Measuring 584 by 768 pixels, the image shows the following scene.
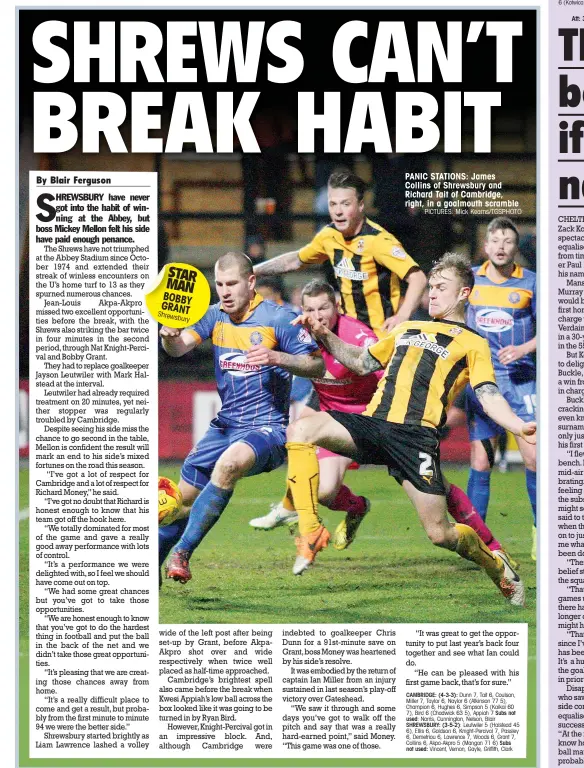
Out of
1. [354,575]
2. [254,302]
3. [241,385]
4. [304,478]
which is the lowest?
[354,575]

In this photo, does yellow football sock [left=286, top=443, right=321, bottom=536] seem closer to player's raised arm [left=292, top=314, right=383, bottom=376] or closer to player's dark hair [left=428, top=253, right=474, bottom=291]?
player's raised arm [left=292, top=314, right=383, bottom=376]

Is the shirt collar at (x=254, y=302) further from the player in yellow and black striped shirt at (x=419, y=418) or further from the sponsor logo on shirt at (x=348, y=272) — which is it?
the sponsor logo on shirt at (x=348, y=272)

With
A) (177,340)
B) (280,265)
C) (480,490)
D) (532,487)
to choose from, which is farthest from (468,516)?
(177,340)

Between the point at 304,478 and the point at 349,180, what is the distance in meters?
1.71

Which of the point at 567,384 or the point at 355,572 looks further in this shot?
the point at 355,572

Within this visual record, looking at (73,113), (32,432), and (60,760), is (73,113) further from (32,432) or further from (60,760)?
(60,760)

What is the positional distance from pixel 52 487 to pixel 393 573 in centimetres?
200

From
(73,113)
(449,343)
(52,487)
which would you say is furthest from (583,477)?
(73,113)

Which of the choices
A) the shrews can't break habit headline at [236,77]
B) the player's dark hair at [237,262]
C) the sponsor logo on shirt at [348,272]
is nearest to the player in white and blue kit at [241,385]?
the player's dark hair at [237,262]

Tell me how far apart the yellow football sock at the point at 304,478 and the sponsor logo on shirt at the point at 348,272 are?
0.99m

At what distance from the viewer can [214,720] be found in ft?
21.6

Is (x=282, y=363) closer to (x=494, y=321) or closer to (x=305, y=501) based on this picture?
(x=305, y=501)

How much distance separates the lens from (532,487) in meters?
6.71

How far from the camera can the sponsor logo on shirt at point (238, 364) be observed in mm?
→ 6711
